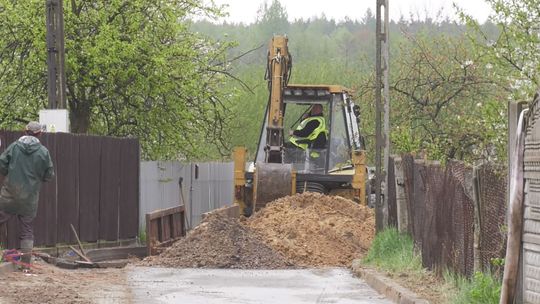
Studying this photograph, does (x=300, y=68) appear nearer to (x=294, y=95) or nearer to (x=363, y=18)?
(x=294, y=95)

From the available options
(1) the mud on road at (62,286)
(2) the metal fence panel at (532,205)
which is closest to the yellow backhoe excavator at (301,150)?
(1) the mud on road at (62,286)

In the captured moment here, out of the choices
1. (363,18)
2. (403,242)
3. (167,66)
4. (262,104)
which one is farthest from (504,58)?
(363,18)

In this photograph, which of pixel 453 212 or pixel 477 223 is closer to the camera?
pixel 477 223

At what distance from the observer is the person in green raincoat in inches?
585

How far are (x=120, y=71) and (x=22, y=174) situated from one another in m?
11.9

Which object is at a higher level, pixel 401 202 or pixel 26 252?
pixel 401 202

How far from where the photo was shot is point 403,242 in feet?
55.5

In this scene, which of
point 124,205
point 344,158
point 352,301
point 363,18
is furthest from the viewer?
point 363,18

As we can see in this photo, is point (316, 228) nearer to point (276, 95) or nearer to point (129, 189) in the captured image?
point (129, 189)

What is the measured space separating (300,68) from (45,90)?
38.8 m

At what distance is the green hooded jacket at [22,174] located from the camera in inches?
586

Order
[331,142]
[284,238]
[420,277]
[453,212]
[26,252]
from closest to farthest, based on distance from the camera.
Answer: [453,212] < [420,277] < [26,252] < [284,238] < [331,142]

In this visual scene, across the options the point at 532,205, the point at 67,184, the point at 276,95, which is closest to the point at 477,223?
the point at 532,205

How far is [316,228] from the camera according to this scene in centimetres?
2084
